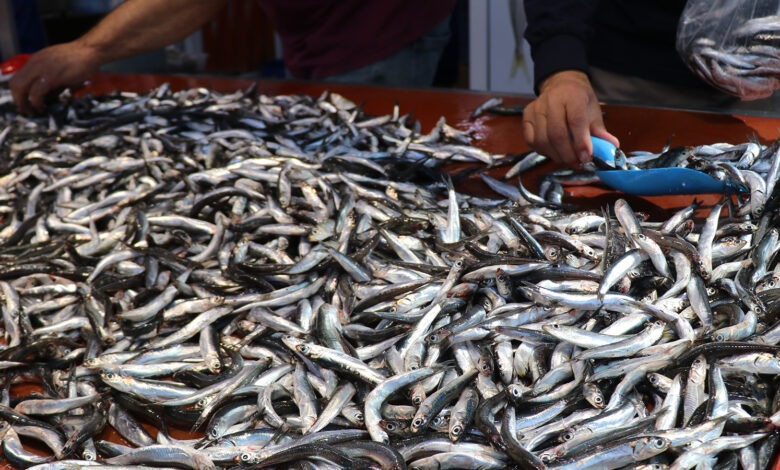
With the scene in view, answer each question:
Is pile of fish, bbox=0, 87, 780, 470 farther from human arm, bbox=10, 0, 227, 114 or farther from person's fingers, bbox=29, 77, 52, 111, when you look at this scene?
person's fingers, bbox=29, 77, 52, 111

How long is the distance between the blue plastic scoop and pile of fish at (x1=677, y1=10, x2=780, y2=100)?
49 cm

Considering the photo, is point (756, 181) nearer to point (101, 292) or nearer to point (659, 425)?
point (659, 425)

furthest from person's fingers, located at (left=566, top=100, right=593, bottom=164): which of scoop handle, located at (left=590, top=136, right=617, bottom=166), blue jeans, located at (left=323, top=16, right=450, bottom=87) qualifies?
blue jeans, located at (left=323, top=16, right=450, bottom=87)

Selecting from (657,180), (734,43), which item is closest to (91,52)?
(657,180)

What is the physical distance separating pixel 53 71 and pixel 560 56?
2.95m

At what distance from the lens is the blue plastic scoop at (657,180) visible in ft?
6.10

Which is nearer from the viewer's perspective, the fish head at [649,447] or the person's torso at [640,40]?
the fish head at [649,447]

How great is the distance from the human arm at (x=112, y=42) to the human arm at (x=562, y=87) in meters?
1.88

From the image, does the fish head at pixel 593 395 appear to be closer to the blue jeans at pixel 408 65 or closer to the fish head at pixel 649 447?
the fish head at pixel 649 447

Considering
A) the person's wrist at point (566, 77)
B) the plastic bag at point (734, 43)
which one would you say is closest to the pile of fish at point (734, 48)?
the plastic bag at point (734, 43)

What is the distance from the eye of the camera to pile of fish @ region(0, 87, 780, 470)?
1.20m

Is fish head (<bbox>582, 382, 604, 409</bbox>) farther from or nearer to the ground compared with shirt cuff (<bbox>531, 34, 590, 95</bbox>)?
nearer to the ground

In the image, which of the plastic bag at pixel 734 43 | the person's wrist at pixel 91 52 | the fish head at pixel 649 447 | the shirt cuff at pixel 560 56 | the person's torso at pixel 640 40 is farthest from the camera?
the person's wrist at pixel 91 52

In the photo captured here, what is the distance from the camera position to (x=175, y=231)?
6.83 ft
